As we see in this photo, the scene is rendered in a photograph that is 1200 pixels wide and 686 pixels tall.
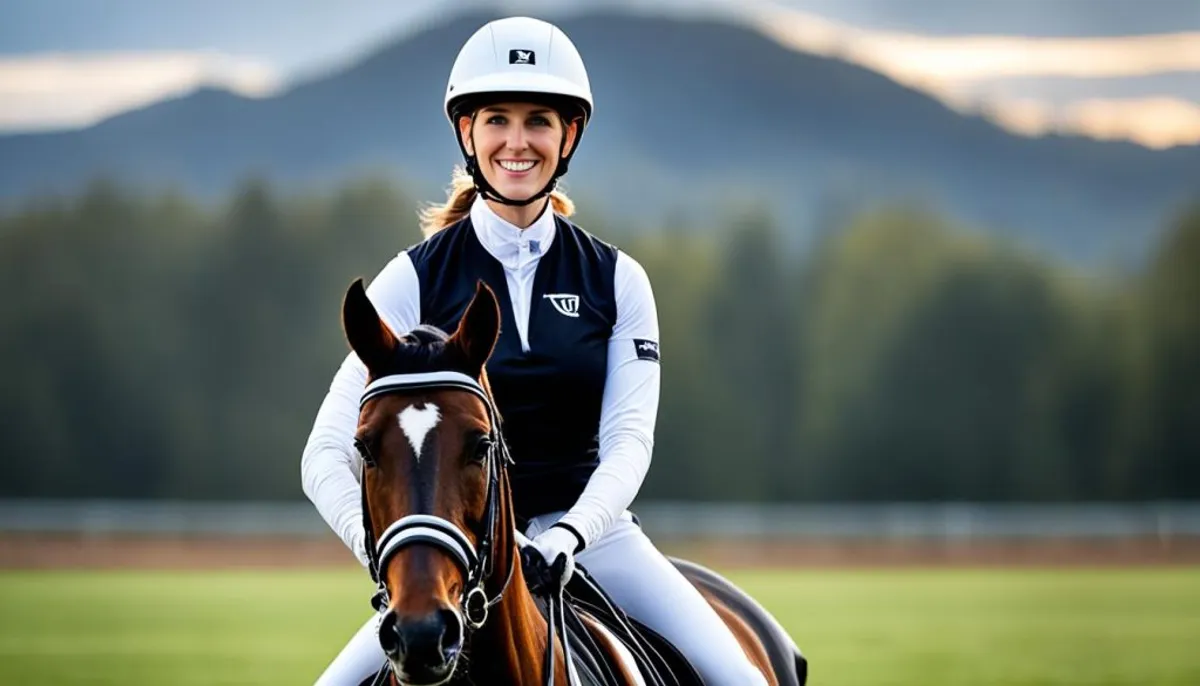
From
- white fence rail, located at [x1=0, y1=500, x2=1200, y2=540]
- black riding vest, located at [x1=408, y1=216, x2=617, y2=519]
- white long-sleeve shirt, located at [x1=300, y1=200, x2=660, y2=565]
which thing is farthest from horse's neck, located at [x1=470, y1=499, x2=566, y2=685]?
white fence rail, located at [x1=0, y1=500, x2=1200, y2=540]

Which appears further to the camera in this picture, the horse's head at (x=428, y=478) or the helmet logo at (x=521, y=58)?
the helmet logo at (x=521, y=58)

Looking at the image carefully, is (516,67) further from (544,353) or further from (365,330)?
(365,330)

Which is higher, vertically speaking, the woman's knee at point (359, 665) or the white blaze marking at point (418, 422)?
the white blaze marking at point (418, 422)

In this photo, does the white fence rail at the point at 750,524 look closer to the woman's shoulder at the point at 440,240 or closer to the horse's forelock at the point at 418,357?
the woman's shoulder at the point at 440,240

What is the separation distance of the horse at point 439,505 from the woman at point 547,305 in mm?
743

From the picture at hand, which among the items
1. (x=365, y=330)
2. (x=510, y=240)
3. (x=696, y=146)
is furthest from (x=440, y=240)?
(x=696, y=146)

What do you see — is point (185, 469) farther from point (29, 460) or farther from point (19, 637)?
point (19, 637)

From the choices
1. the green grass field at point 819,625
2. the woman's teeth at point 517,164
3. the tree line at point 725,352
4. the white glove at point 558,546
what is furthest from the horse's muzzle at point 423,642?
the tree line at point 725,352

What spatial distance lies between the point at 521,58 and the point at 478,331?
4.44ft

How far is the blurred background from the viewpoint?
2411 cm

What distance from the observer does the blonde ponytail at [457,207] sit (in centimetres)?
500

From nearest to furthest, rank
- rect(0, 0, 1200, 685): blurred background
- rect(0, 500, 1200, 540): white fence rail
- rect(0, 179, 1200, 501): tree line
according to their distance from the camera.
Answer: rect(0, 0, 1200, 685): blurred background → rect(0, 500, 1200, 540): white fence rail → rect(0, 179, 1200, 501): tree line

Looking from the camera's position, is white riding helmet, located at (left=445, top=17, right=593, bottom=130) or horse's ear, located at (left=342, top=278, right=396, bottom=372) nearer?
horse's ear, located at (left=342, top=278, right=396, bottom=372)

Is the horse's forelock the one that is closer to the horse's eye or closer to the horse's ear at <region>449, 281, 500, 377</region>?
the horse's ear at <region>449, 281, 500, 377</region>
